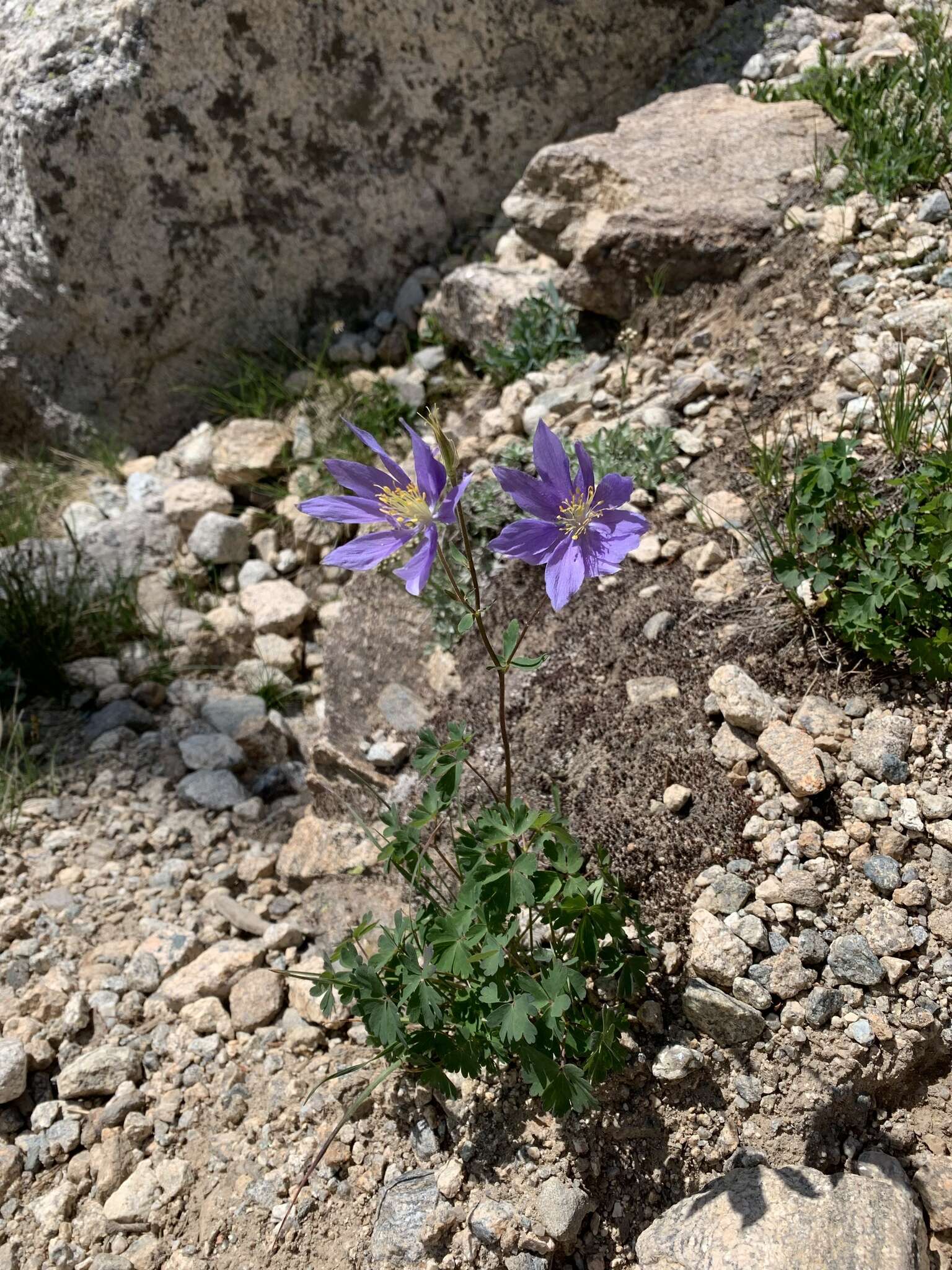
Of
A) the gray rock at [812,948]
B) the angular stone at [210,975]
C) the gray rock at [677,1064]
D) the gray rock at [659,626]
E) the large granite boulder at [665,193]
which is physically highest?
the large granite boulder at [665,193]

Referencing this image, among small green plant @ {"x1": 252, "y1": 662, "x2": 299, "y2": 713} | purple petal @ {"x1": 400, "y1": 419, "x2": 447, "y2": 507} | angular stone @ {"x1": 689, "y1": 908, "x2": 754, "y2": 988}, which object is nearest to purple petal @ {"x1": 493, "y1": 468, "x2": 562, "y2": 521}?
purple petal @ {"x1": 400, "y1": 419, "x2": 447, "y2": 507}

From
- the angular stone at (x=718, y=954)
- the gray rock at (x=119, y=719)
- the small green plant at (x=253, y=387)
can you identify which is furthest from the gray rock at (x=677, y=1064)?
the small green plant at (x=253, y=387)

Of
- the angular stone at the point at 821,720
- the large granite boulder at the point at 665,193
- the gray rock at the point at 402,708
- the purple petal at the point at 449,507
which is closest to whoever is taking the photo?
the purple petal at the point at 449,507

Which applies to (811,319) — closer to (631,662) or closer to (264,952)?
(631,662)

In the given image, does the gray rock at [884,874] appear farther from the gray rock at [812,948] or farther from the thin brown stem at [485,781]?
the thin brown stem at [485,781]

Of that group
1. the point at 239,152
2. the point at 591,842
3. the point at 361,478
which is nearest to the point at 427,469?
the point at 361,478

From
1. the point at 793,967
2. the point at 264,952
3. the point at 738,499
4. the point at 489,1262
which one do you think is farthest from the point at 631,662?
the point at 489,1262

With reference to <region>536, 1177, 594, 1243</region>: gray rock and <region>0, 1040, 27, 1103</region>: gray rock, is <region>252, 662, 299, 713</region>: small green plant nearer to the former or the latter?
<region>0, 1040, 27, 1103</region>: gray rock
